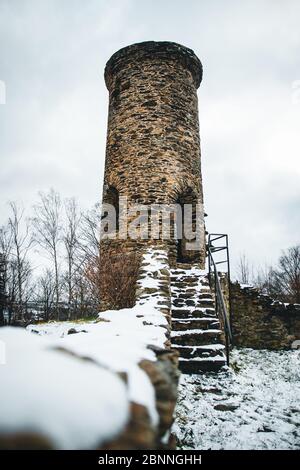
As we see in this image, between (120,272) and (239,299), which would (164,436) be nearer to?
(120,272)

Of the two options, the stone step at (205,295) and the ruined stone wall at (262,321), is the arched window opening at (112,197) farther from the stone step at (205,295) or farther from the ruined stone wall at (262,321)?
the ruined stone wall at (262,321)

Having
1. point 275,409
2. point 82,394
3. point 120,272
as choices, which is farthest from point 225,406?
point 120,272

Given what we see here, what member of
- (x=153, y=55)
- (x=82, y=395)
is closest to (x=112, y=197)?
(x=153, y=55)

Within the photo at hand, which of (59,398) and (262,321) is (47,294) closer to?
(262,321)

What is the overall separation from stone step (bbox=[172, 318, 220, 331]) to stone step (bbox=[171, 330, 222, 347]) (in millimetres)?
193

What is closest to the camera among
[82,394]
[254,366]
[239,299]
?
[82,394]

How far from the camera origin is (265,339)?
839cm

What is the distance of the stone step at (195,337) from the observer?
5.24 m

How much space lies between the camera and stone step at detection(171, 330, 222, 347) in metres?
5.24

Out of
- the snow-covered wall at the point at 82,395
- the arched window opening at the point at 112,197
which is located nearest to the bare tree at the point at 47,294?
the arched window opening at the point at 112,197

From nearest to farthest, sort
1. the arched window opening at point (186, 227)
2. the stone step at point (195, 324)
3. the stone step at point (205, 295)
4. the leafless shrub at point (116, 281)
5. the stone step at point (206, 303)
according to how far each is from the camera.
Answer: the stone step at point (195, 324) → the stone step at point (206, 303) → the stone step at point (205, 295) → the leafless shrub at point (116, 281) → the arched window opening at point (186, 227)

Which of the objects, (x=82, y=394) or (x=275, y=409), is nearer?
(x=82, y=394)

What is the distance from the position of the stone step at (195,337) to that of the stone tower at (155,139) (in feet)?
9.46

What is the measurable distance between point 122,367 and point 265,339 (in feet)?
25.8
